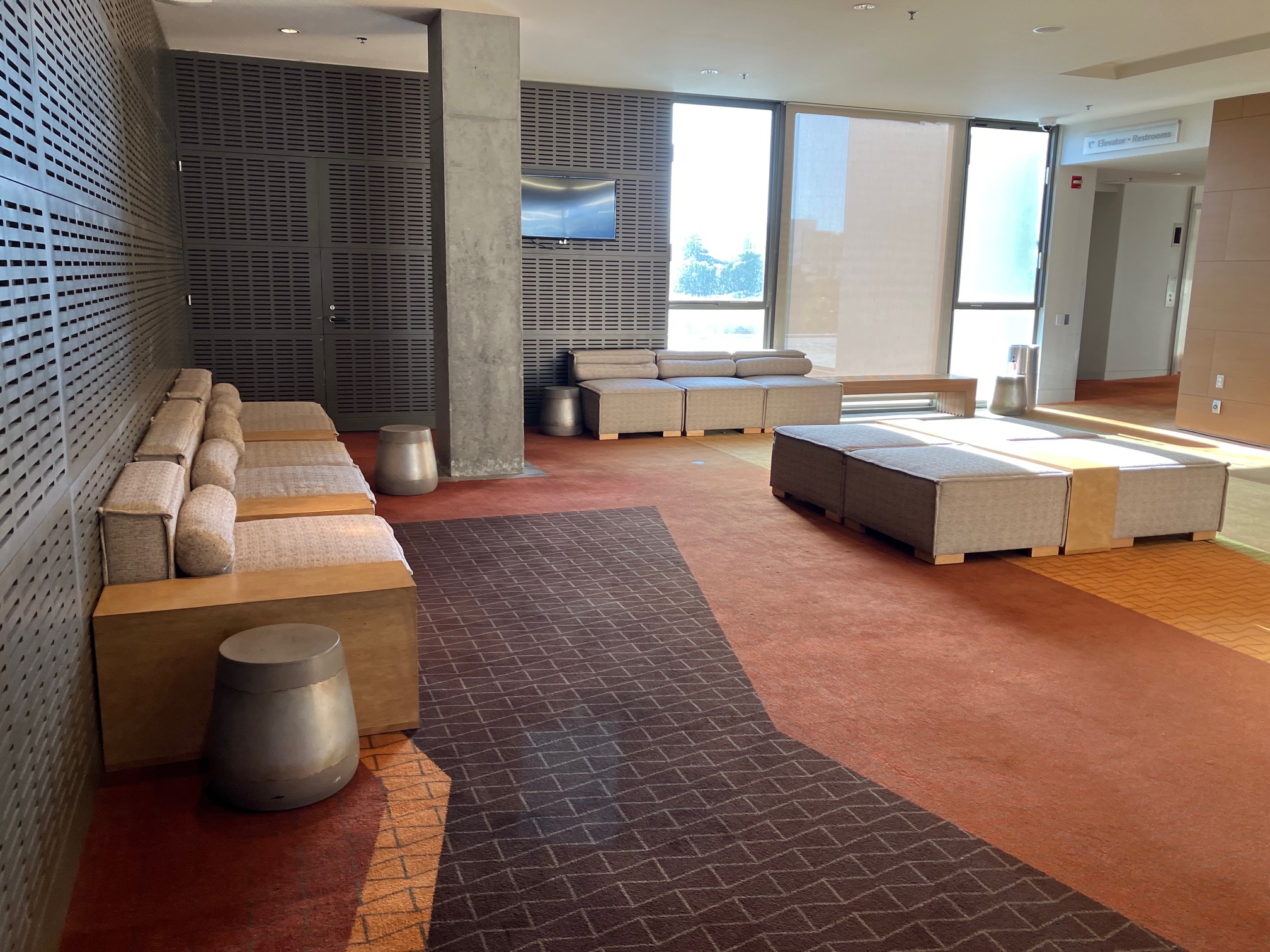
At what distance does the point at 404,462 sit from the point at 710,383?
12.0 ft

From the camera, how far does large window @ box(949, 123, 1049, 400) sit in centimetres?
1081

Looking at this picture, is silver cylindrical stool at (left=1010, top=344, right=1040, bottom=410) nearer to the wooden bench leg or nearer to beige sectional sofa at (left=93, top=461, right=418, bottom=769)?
the wooden bench leg

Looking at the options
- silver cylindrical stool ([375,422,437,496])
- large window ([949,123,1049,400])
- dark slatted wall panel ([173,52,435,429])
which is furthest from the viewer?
large window ([949,123,1049,400])

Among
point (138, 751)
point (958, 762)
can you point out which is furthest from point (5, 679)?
point (958, 762)

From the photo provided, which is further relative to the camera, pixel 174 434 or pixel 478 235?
pixel 478 235

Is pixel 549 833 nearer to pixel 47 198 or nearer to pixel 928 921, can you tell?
pixel 928 921

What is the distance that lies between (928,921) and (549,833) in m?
0.95

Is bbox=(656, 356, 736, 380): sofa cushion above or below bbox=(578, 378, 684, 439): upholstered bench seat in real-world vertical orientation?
above

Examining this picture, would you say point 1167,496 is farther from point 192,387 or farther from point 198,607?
point 192,387

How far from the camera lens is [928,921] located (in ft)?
7.28

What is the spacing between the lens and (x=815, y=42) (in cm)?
730

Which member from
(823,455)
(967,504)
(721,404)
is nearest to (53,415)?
(967,504)

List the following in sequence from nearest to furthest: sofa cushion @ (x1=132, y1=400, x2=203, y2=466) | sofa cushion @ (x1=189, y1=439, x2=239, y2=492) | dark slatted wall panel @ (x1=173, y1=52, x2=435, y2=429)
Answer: sofa cushion @ (x1=132, y1=400, x2=203, y2=466) → sofa cushion @ (x1=189, y1=439, x2=239, y2=492) → dark slatted wall panel @ (x1=173, y1=52, x2=435, y2=429)

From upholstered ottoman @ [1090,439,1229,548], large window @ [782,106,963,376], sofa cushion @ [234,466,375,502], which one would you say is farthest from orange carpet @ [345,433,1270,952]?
large window @ [782,106,963,376]
